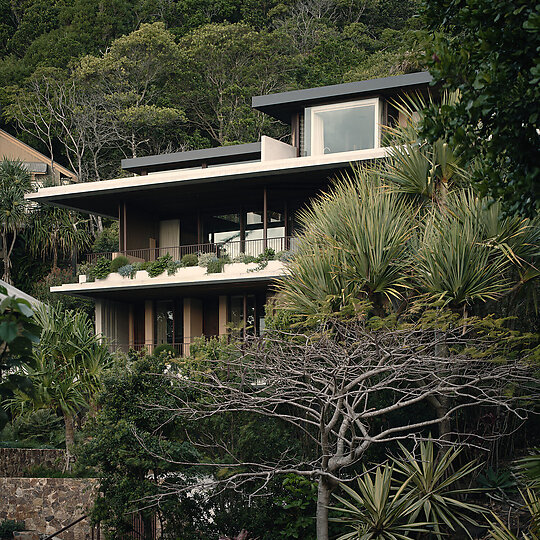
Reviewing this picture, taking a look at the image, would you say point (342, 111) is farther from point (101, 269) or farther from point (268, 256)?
point (101, 269)

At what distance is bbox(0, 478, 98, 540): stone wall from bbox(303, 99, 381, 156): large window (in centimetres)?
1290

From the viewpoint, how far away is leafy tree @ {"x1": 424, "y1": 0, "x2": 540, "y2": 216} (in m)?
7.68

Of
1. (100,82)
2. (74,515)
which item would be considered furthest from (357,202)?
(100,82)

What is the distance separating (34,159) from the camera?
43.7 metres

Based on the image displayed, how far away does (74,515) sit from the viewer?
56.5 feet

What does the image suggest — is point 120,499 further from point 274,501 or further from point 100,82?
point 100,82

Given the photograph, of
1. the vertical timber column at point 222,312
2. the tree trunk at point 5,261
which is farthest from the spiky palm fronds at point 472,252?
the tree trunk at point 5,261

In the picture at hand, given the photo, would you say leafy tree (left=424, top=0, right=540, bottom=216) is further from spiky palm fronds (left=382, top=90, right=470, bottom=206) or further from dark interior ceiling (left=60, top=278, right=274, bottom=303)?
dark interior ceiling (left=60, top=278, right=274, bottom=303)

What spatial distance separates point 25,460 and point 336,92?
13644 mm

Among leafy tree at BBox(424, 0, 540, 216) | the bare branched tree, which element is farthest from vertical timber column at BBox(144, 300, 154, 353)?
leafy tree at BBox(424, 0, 540, 216)

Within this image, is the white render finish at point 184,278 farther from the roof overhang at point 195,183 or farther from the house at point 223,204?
the roof overhang at point 195,183

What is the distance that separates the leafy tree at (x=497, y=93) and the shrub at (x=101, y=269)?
66.8 ft

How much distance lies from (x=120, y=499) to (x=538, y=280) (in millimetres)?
8382

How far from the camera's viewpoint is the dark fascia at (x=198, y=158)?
27.9 meters
